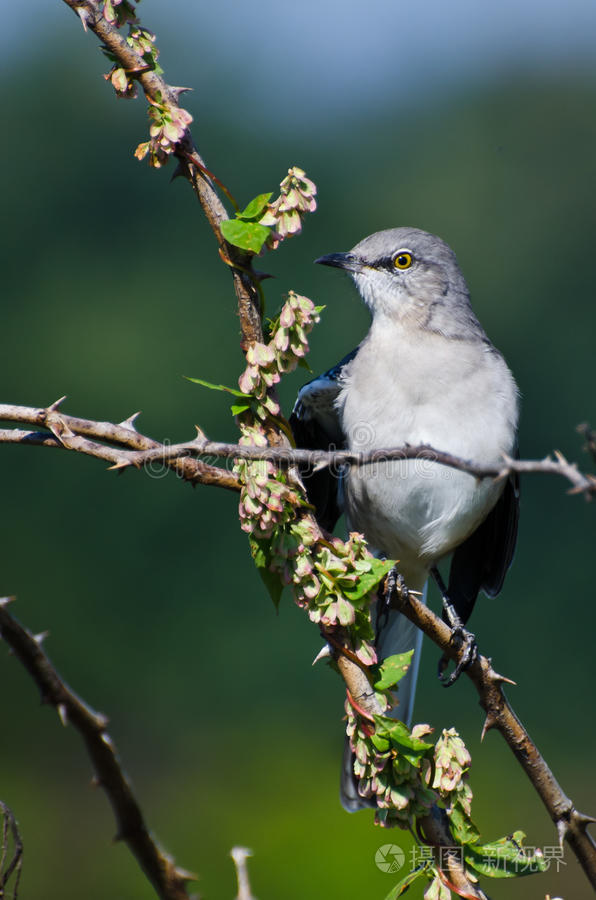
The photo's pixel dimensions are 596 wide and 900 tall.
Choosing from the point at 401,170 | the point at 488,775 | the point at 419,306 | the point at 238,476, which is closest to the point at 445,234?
the point at 401,170

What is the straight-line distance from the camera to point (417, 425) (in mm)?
4500

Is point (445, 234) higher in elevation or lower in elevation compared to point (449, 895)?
higher

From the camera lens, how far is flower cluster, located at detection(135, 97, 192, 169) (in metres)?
2.31

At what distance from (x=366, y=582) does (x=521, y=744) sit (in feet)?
2.10

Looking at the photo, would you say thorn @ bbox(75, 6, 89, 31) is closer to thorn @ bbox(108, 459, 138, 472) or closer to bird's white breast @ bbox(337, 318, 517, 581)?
thorn @ bbox(108, 459, 138, 472)

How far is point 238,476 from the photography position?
2.42 m

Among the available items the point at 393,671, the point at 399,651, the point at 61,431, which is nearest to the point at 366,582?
the point at 393,671

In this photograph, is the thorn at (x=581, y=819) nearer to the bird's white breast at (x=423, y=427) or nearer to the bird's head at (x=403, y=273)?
the bird's white breast at (x=423, y=427)

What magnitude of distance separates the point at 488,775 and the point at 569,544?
6436 mm

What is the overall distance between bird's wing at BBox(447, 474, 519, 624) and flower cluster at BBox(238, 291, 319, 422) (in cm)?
287

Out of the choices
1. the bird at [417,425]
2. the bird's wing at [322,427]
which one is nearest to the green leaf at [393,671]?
the bird at [417,425]

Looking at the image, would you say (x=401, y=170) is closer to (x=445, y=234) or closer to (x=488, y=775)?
(x=445, y=234)

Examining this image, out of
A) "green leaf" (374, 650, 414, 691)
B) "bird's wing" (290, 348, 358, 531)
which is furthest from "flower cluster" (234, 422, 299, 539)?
"bird's wing" (290, 348, 358, 531)

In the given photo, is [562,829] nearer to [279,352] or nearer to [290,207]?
[279,352]
